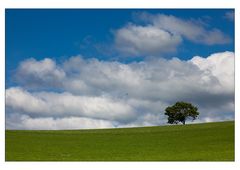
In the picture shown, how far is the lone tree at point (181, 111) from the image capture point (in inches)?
3024

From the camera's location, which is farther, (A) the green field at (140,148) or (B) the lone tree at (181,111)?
(B) the lone tree at (181,111)

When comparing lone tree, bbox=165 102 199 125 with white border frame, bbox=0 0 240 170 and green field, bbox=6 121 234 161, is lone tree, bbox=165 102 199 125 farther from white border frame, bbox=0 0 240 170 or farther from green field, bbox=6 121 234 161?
white border frame, bbox=0 0 240 170

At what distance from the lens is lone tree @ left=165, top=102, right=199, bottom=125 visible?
76.8 m

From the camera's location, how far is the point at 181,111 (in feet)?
253

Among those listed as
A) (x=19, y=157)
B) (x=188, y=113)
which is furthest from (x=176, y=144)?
(x=188, y=113)

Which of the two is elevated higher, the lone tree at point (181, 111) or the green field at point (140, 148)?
the lone tree at point (181, 111)
